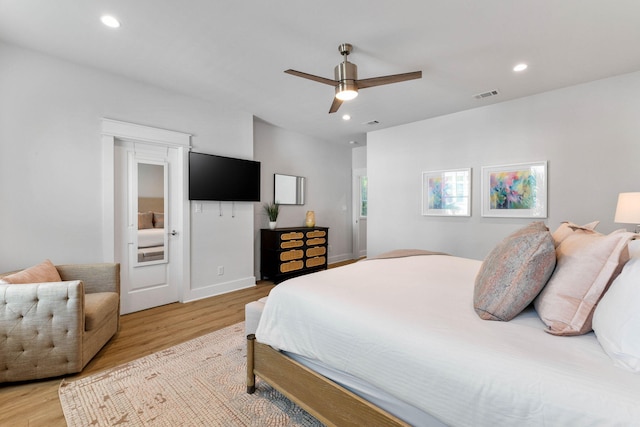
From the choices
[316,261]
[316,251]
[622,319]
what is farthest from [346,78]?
[316,261]

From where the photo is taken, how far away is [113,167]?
301 cm

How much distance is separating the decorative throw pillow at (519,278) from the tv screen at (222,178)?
3.36 m

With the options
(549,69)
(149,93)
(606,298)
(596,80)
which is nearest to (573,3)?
(549,69)

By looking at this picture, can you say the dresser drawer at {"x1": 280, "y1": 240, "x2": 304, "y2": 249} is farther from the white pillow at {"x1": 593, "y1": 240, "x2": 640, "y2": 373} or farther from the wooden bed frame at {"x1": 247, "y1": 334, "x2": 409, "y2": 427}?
the white pillow at {"x1": 593, "y1": 240, "x2": 640, "y2": 373}

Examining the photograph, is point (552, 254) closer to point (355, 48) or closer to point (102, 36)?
point (355, 48)

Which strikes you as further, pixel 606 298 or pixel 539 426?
pixel 606 298

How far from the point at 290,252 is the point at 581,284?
385 centimetres

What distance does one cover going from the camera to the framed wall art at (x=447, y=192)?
4.00 metres

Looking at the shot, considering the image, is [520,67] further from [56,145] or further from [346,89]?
[56,145]

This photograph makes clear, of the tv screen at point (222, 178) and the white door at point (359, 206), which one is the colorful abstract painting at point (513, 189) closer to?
the white door at point (359, 206)

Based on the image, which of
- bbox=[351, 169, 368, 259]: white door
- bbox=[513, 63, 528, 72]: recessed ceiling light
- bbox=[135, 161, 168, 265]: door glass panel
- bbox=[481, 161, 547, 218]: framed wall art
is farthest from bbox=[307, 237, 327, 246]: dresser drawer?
bbox=[513, 63, 528, 72]: recessed ceiling light

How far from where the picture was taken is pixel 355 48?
96.1 inches

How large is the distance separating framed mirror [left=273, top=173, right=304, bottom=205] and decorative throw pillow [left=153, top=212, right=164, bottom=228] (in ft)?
6.17

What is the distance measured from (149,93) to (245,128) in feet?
4.15
